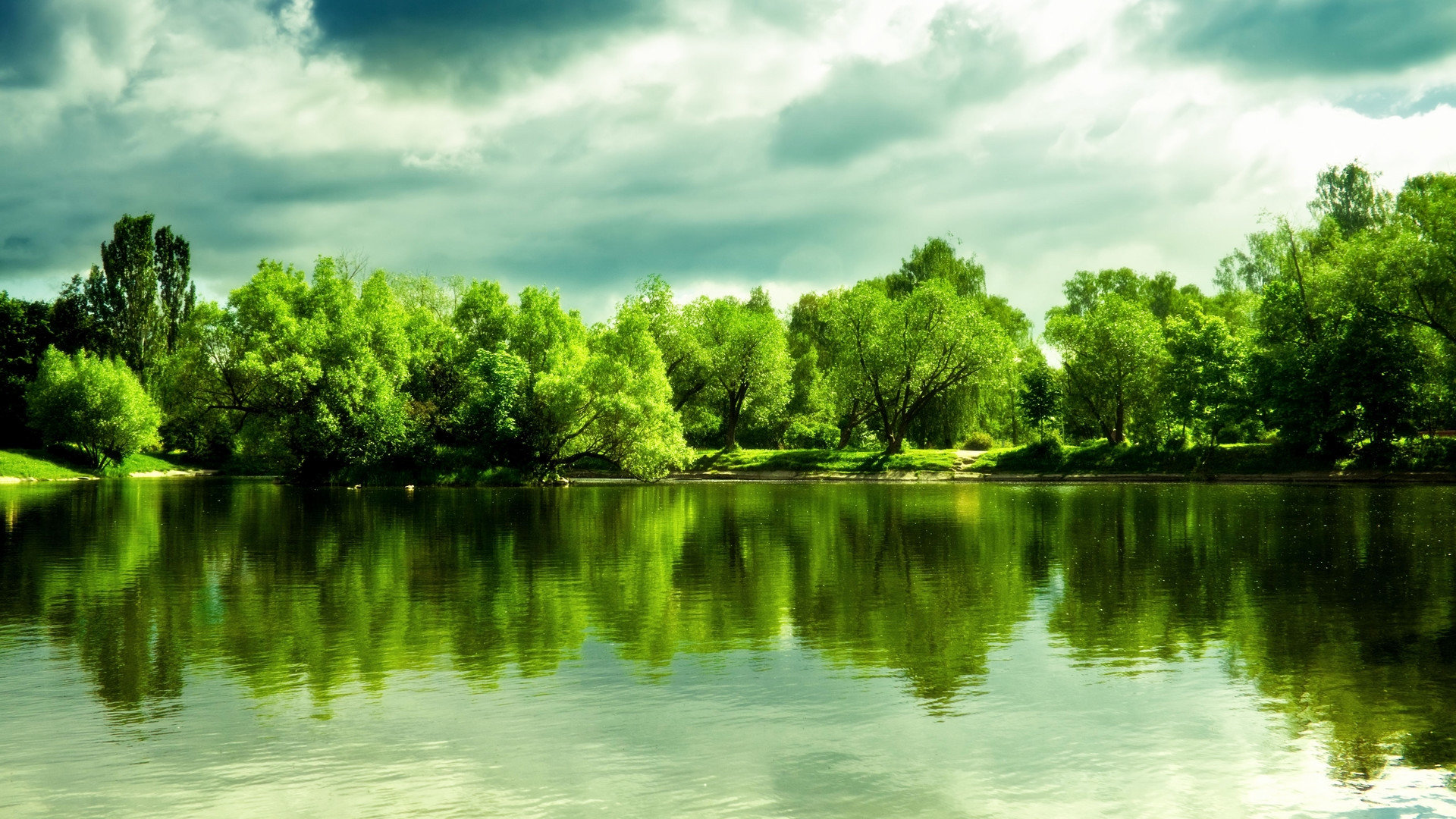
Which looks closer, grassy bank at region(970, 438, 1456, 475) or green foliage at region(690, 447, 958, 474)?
grassy bank at region(970, 438, 1456, 475)

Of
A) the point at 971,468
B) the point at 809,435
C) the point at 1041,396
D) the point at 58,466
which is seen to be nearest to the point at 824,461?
the point at 971,468

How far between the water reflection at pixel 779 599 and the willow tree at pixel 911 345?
4361 centimetres

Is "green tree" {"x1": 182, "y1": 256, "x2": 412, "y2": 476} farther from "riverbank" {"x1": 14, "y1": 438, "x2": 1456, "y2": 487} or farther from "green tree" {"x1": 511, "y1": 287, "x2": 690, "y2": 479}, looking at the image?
"green tree" {"x1": 511, "y1": 287, "x2": 690, "y2": 479}

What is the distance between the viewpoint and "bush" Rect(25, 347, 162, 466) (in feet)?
262

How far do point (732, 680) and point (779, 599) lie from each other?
18.6 ft

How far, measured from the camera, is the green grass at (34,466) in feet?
248

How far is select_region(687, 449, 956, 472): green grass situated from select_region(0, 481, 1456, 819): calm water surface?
165ft

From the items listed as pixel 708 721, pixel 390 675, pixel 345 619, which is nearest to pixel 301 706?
pixel 390 675

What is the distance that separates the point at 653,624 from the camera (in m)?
13.9

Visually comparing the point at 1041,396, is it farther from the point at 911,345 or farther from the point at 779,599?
the point at 779,599

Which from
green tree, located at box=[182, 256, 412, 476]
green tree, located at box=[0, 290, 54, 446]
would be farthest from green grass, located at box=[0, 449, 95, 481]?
green tree, located at box=[182, 256, 412, 476]

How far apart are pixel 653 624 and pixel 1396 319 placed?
187ft

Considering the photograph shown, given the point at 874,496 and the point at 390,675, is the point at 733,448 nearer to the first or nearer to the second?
the point at 874,496

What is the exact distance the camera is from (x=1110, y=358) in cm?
7262
